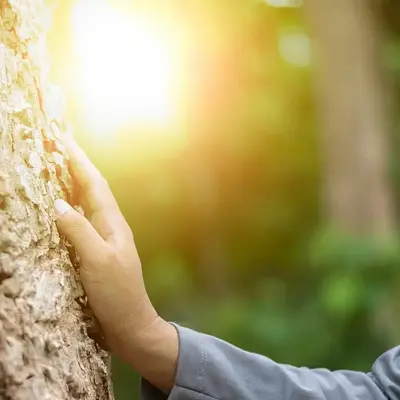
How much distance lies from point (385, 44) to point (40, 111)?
333 centimetres

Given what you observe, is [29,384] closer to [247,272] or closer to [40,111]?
[40,111]

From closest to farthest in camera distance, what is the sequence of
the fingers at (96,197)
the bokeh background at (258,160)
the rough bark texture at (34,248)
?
the rough bark texture at (34,248), the fingers at (96,197), the bokeh background at (258,160)

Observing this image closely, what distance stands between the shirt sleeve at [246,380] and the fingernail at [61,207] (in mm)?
187

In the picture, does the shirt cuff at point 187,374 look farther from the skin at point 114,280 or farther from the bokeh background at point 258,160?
the bokeh background at point 258,160

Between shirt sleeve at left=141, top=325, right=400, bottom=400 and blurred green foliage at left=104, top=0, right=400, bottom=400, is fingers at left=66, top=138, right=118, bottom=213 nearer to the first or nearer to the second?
shirt sleeve at left=141, top=325, right=400, bottom=400

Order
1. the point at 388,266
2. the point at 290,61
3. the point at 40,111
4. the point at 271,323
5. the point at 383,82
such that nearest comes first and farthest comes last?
the point at 40,111 < the point at 388,266 < the point at 271,323 < the point at 383,82 < the point at 290,61

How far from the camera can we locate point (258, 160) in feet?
13.4

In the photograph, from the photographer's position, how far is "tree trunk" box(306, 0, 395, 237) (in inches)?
126

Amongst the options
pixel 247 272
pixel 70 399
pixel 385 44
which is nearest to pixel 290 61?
pixel 385 44

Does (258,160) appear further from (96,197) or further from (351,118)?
(96,197)

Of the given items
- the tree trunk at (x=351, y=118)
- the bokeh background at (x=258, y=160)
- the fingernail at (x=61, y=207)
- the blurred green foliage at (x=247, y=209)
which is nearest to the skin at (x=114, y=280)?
the fingernail at (x=61, y=207)

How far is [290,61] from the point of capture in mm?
4176

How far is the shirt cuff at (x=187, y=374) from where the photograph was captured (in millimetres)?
817

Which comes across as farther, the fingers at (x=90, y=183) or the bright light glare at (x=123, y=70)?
the bright light glare at (x=123, y=70)
